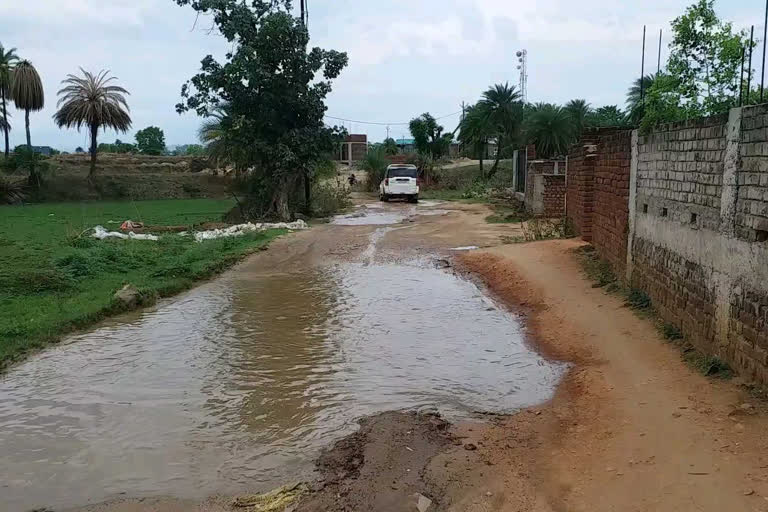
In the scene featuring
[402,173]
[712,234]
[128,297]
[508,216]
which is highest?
[402,173]

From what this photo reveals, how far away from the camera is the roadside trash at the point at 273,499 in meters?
4.18

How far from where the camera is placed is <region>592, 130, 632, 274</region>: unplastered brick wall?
9.71m

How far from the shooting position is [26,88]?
40969mm

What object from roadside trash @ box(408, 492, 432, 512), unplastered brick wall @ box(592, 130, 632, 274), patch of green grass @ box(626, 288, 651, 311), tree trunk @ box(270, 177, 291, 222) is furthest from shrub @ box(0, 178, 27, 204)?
roadside trash @ box(408, 492, 432, 512)

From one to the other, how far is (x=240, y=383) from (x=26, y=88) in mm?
41939

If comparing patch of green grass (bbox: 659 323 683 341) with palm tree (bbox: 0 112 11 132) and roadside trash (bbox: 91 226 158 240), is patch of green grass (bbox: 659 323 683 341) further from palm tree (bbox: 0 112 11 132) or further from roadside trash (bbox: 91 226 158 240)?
palm tree (bbox: 0 112 11 132)

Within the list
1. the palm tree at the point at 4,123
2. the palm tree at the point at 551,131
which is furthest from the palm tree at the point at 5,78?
the palm tree at the point at 551,131

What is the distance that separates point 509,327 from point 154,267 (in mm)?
7951

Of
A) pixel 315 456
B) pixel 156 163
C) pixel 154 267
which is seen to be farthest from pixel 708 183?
pixel 156 163

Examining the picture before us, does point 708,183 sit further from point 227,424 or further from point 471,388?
point 227,424

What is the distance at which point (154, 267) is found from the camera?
534 inches

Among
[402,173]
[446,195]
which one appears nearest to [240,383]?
[402,173]

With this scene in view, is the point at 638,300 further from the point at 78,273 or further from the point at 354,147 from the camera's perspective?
the point at 354,147

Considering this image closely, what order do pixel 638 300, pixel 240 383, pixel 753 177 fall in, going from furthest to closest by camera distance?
pixel 638 300
pixel 240 383
pixel 753 177
